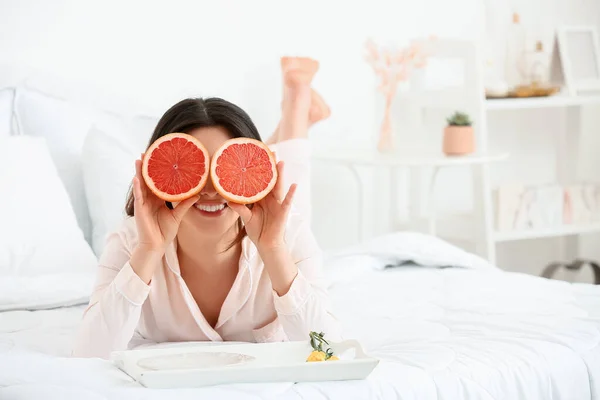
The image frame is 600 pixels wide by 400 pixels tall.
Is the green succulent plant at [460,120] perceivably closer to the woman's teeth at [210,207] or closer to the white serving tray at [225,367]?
the woman's teeth at [210,207]

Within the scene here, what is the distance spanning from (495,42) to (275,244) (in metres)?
2.60

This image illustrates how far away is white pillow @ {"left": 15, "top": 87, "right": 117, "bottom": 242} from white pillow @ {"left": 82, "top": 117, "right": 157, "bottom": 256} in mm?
87

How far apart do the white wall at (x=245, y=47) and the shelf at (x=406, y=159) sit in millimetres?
236

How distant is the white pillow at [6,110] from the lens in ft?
9.35

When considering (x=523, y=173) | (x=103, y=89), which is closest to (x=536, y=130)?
(x=523, y=173)

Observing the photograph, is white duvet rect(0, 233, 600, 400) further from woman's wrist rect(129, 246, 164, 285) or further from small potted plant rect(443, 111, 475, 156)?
small potted plant rect(443, 111, 475, 156)

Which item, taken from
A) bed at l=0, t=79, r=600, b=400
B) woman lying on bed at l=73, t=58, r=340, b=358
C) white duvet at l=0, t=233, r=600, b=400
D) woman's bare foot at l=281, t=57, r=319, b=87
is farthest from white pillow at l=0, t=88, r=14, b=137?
woman lying on bed at l=73, t=58, r=340, b=358

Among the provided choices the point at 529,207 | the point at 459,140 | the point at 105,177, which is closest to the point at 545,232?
the point at 529,207

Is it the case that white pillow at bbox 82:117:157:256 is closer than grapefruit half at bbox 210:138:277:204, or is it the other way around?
grapefruit half at bbox 210:138:277:204

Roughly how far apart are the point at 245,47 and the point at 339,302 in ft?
4.94

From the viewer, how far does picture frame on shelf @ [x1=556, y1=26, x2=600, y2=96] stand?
3875 millimetres

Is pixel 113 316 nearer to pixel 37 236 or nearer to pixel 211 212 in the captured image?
pixel 211 212

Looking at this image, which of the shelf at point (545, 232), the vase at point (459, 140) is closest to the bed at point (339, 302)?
the vase at point (459, 140)

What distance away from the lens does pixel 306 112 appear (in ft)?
10.3
